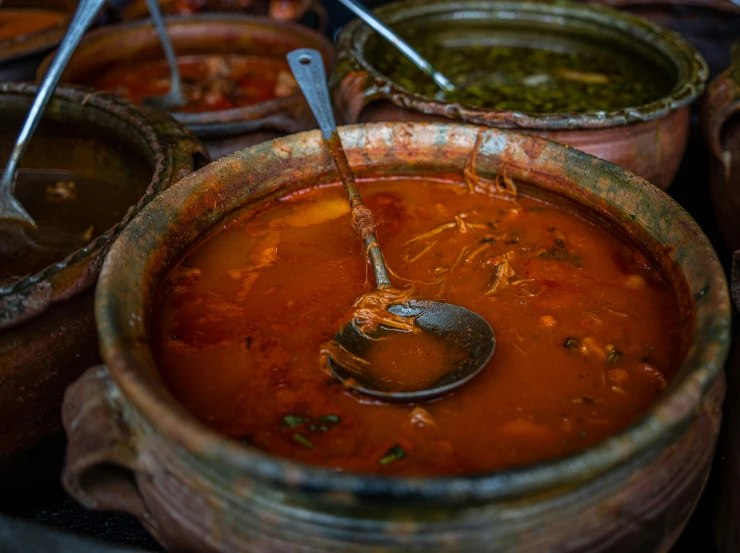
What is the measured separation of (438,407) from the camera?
1640mm

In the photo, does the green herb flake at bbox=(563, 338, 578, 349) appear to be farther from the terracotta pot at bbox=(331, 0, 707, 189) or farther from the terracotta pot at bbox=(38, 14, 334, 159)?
the terracotta pot at bbox=(38, 14, 334, 159)

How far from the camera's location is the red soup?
157 cm

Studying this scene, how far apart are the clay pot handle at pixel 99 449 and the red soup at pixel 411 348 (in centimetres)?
20

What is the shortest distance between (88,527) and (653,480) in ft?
6.46

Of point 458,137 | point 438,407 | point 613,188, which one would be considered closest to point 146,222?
point 438,407

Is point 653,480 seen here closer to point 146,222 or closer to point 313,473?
point 313,473

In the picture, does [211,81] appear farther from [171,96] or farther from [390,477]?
[390,477]

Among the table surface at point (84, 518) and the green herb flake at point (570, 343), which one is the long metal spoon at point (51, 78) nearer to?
the table surface at point (84, 518)

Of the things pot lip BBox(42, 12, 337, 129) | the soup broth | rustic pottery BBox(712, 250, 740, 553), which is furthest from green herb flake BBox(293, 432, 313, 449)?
the soup broth

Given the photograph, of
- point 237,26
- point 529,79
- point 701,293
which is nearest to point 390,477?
point 701,293

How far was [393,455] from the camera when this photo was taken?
151cm

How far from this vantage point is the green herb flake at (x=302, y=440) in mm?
1540

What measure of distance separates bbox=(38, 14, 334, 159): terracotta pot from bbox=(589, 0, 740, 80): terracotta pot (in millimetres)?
2386

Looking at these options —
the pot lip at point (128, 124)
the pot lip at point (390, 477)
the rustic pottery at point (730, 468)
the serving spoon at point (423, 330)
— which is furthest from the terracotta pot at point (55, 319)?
the rustic pottery at point (730, 468)
